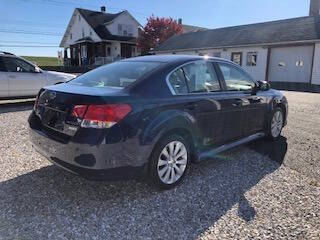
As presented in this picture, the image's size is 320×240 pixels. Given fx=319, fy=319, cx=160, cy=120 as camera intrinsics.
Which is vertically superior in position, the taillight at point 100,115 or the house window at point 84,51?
the house window at point 84,51

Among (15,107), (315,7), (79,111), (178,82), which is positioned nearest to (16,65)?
(15,107)

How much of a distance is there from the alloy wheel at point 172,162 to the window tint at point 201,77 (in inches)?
30.7

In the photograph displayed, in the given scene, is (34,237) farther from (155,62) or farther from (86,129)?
(155,62)

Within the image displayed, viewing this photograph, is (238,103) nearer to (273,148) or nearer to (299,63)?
(273,148)

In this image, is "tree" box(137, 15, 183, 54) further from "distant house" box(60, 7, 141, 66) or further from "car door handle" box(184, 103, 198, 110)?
"car door handle" box(184, 103, 198, 110)

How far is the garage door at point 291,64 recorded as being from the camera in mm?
21523

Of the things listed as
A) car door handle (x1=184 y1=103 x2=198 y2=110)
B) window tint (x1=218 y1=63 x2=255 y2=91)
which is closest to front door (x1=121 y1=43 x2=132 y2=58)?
window tint (x1=218 y1=63 x2=255 y2=91)

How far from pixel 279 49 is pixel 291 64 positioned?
5.32ft

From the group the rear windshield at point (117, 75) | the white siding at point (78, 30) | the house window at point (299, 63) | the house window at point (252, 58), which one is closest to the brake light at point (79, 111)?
the rear windshield at point (117, 75)

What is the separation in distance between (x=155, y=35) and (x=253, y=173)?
38900 mm

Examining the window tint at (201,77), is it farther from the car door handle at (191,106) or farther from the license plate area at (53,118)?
the license plate area at (53,118)

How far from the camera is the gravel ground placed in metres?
3.05

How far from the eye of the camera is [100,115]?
321 centimetres

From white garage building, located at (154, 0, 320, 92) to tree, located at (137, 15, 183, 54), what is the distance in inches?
476
